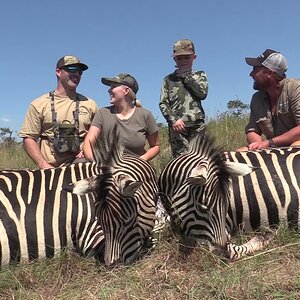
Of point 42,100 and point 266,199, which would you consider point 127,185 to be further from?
point 42,100

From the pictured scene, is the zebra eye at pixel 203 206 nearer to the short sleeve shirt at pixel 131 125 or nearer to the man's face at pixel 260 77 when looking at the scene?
the short sleeve shirt at pixel 131 125

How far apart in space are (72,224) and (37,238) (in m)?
0.25

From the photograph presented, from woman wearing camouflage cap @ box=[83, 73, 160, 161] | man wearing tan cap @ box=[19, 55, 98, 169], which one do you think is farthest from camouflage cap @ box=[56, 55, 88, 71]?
woman wearing camouflage cap @ box=[83, 73, 160, 161]

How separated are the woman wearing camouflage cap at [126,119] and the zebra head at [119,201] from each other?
1.24 m

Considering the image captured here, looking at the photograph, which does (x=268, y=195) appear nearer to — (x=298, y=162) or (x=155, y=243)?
(x=298, y=162)

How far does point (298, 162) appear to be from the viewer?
3.41 metres

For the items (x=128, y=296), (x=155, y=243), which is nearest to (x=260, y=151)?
(x=155, y=243)

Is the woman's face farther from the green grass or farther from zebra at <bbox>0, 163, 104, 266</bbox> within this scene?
the green grass

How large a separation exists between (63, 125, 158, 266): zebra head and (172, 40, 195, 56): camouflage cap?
2.23m

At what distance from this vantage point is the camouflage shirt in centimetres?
498

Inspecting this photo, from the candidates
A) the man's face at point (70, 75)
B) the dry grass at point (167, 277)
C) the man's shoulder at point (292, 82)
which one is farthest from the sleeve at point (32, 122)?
the man's shoulder at point (292, 82)

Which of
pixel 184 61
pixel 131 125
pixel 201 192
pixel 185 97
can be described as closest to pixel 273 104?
pixel 185 97

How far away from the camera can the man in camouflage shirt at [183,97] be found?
4.95 metres

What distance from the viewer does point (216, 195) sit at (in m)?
2.76
